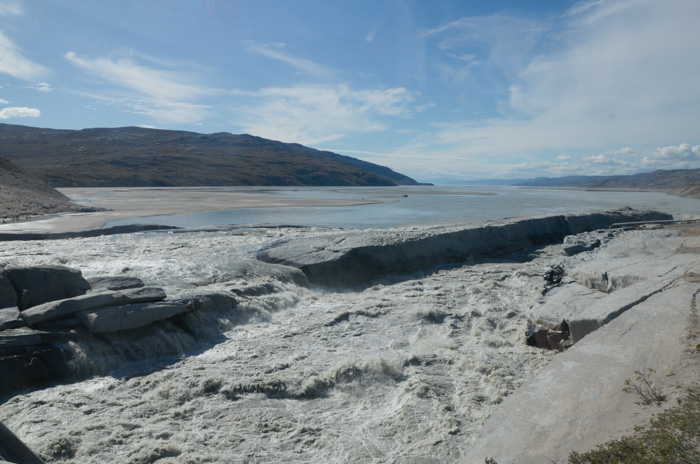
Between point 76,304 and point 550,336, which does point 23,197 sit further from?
point 550,336

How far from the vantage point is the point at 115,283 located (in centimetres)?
1107

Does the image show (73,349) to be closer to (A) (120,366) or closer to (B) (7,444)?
(A) (120,366)

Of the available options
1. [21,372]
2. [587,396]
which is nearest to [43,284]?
[21,372]

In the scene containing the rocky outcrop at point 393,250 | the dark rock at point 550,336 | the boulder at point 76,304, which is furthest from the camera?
the rocky outcrop at point 393,250

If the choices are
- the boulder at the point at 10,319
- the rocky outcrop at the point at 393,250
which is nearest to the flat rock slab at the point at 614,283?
the rocky outcrop at the point at 393,250

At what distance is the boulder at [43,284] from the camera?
9.40 metres

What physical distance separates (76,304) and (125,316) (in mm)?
1010

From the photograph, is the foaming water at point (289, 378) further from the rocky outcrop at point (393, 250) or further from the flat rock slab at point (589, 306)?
the rocky outcrop at point (393, 250)

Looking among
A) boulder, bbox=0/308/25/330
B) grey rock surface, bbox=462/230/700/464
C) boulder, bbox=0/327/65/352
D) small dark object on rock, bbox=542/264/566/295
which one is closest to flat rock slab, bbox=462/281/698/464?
grey rock surface, bbox=462/230/700/464

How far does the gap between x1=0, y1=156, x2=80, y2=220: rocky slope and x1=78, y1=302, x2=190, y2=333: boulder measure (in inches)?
904

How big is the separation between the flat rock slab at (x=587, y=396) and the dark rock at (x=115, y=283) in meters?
9.68

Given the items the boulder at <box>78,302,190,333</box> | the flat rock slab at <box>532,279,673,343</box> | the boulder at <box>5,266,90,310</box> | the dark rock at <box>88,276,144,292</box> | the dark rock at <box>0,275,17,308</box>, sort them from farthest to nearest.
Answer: the dark rock at <box>88,276,144,292</box> < the boulder at <box>5,266,90,310</box> < the dark rock at <box>0,275,17,308</box> < the boulder at <box>78,302,190,333</box> < the flat rock slab at <box>532,279,673,343</box>

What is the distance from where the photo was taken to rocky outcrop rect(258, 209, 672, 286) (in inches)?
597

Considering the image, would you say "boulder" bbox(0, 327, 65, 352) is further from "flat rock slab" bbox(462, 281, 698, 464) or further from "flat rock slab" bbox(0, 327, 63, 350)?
"flat rock slab" bbox(462, 281, 698, 464)
